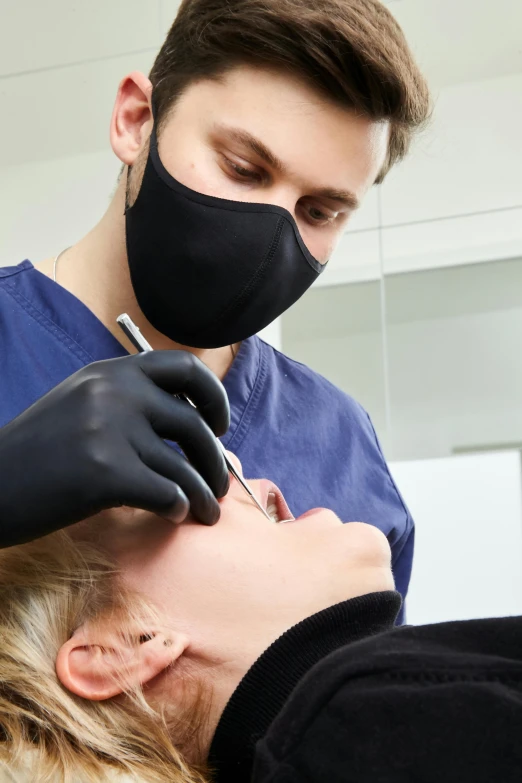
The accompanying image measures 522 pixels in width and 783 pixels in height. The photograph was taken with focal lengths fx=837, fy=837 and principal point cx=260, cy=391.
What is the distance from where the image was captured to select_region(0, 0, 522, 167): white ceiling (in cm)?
302

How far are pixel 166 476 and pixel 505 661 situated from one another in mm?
404

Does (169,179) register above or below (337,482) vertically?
above

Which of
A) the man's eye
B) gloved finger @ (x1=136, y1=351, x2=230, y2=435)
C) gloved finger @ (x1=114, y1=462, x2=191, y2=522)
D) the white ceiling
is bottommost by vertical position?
gloved finger @ (x1=114, y1=462, x2=191, y2=522)

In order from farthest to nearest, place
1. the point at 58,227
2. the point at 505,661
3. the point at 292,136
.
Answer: the point at 58,227 → the point at 292,136 → the point at 505,661

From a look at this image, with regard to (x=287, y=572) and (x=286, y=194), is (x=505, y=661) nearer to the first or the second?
(x=287, y=572)

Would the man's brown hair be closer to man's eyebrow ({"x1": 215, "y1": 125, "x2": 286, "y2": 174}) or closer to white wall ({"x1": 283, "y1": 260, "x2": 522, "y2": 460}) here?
man's eyebrow ({"x1": 215, "y1": 125, "x2": 286, "y2": 174})

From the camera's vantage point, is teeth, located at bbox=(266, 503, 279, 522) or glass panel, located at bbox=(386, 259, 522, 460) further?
glass panel, located at bbox=(386, 259, 522, 460)

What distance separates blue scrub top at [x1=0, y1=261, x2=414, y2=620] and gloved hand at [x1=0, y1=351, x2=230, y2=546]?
15.1 inches

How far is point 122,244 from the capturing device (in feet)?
4.52

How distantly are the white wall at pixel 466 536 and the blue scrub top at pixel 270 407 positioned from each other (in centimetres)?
105

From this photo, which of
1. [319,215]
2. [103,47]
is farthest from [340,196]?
[103,47]

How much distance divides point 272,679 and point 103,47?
2.94m

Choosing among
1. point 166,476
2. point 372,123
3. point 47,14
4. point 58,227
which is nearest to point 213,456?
point 166,476

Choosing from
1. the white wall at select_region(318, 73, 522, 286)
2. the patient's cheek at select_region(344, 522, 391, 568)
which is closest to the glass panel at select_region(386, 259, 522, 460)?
the white wall at select_region(318, 73, 522, 286)
